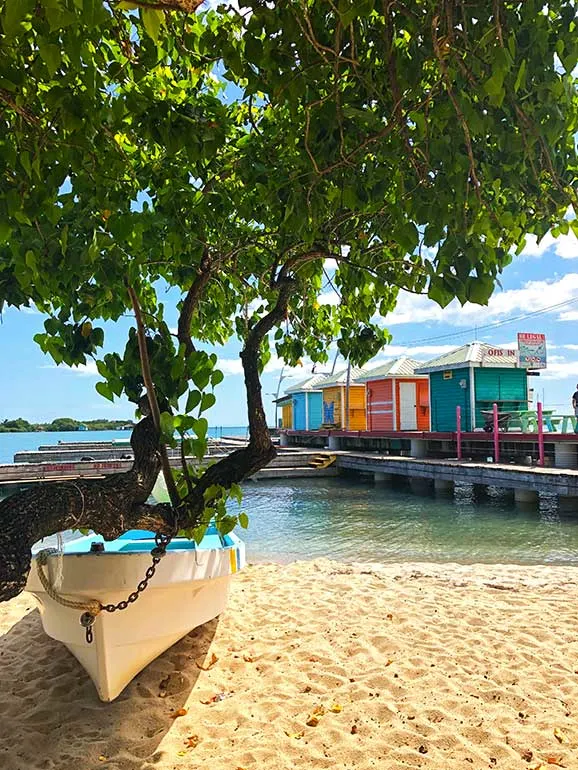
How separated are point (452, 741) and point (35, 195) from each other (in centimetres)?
318

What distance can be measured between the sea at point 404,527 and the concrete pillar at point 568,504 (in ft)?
0.57

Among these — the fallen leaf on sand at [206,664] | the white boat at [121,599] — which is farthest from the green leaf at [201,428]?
the fallen leaf on sand at [206,664]

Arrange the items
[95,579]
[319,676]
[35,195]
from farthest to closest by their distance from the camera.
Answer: [319,676], [95,579], [35,195]

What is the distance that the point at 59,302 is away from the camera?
3051mm

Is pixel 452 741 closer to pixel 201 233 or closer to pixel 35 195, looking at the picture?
pixel 201 233

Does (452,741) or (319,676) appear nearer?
(452,741)

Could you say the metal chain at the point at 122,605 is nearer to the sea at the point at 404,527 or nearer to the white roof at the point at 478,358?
the sea at the point at 404,527

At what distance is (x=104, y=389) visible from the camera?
2436mm

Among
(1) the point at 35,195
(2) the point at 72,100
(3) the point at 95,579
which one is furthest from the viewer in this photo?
(3) the point at 95,579

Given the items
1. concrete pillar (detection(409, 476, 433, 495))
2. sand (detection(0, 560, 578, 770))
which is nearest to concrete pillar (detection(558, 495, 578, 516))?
concrete pillar (detection(409, 476, 433, 495))

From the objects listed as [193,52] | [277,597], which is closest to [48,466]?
[277,597]

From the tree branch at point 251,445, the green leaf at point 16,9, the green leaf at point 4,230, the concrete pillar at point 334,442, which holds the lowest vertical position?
the concrete pillar at point 334,442

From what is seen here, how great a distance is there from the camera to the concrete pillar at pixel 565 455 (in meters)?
15.6

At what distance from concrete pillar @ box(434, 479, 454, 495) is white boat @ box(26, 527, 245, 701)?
49.4 feet
